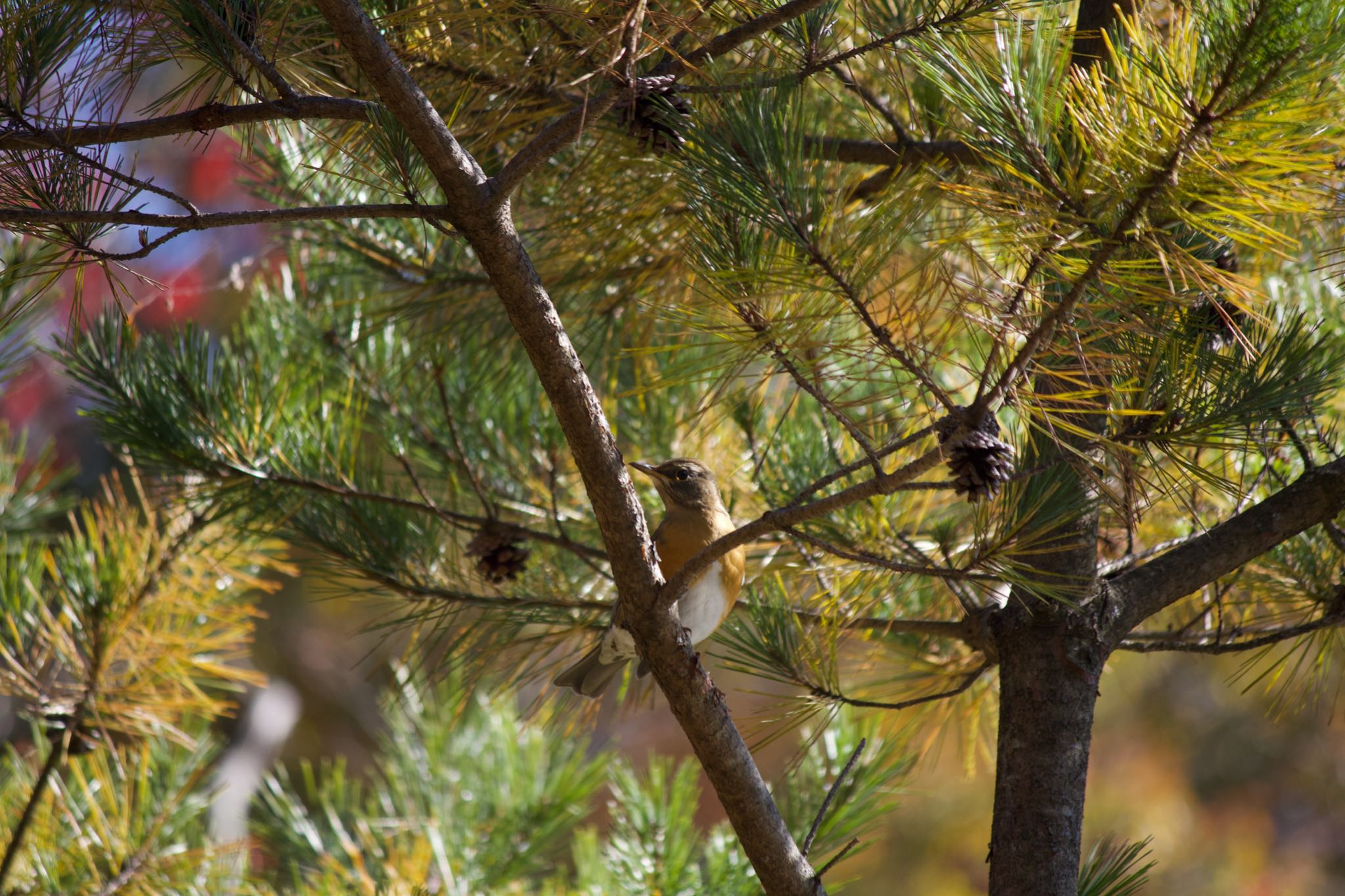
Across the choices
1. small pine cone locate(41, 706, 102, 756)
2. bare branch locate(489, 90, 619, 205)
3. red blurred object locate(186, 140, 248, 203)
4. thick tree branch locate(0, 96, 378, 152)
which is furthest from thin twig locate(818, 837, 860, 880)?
red blurred object locate(186, 140, 248, 203)

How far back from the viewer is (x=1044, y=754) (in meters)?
1.60

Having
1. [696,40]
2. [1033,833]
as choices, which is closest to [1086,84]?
[696,40]

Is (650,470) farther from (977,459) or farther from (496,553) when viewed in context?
(977,459)

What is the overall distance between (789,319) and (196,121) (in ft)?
2.63

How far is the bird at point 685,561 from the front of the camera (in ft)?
7.38

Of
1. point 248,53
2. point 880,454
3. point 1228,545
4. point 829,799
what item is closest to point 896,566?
point 880,454

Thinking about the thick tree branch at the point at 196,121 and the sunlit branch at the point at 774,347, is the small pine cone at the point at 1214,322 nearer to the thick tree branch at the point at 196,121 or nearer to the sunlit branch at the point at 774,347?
the sunlit branch at the point at 774,347

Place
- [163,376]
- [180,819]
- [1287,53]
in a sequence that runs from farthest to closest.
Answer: [180,819], [163,376], [1287,53]

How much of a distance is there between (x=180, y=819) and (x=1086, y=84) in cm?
254

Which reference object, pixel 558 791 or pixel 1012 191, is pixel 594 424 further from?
pixel 558 791

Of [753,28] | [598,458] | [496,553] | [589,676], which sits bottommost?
[598,458]

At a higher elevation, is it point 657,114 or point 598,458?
point 657,114

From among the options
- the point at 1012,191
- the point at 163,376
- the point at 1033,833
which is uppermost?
the point at 163,376

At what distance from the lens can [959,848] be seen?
5.23m
